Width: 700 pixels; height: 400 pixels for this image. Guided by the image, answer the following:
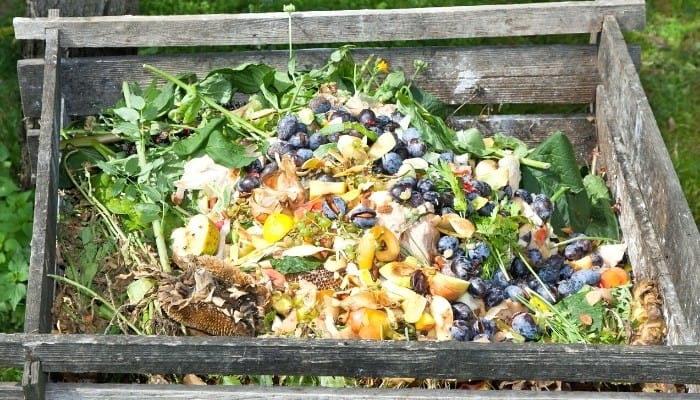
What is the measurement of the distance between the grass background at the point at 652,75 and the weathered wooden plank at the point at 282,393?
185 centimetres

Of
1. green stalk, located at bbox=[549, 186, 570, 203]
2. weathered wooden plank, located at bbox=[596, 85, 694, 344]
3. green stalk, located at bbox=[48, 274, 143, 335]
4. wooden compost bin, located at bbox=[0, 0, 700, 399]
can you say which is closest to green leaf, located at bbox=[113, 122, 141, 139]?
wooden compost bin, located at bbox=[0, 0, 700, 399]

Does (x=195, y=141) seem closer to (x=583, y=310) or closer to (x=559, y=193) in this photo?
(x=559, y=193)

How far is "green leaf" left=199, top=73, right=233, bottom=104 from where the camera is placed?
161 inches

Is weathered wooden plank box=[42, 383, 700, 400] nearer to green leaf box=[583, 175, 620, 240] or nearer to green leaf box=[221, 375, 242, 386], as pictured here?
green leaf box=[221, 375, 242, 386]

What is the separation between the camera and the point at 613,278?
11.7 ft

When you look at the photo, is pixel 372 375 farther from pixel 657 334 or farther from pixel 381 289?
pixel 657 334

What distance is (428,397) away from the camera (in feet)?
8.75

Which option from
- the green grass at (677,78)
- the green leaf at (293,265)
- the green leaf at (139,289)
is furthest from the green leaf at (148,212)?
the green grass at (677,78)

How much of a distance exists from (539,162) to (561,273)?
54 centimetres

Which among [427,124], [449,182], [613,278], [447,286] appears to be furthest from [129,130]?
[613,278]

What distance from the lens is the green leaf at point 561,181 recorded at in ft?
12.7

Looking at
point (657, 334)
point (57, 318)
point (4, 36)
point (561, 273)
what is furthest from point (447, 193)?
point (4, 36)

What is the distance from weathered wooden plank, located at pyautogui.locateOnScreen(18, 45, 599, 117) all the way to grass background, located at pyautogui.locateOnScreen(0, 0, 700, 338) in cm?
60

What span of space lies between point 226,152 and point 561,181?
123 centimetres
